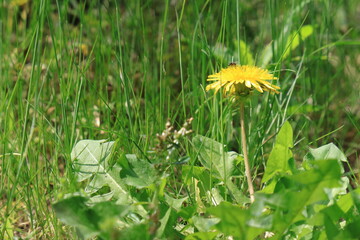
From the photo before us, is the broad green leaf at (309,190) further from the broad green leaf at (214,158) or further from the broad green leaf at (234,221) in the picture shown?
the broad green leaf at (214,158)

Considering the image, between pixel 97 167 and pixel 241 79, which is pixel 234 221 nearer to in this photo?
pixel 241 79

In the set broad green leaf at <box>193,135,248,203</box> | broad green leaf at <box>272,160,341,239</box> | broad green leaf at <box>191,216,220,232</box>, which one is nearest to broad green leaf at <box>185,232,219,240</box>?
broad green leaf at <box>191,216,220,232</box>

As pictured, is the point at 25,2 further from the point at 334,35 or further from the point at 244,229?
the point at 244,229

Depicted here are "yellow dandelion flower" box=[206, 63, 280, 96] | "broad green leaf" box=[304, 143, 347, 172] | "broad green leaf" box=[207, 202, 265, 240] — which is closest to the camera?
"broad green leaf" box=[207, 202, 265, 240]

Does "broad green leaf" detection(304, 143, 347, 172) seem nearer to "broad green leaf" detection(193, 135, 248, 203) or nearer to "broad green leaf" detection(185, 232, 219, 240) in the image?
"broad green leaf" detection(193, 135, 248, 203)

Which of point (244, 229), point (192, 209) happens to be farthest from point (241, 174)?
point (244, 229)

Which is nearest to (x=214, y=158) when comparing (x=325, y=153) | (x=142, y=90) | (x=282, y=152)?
(x=282, y=152)
